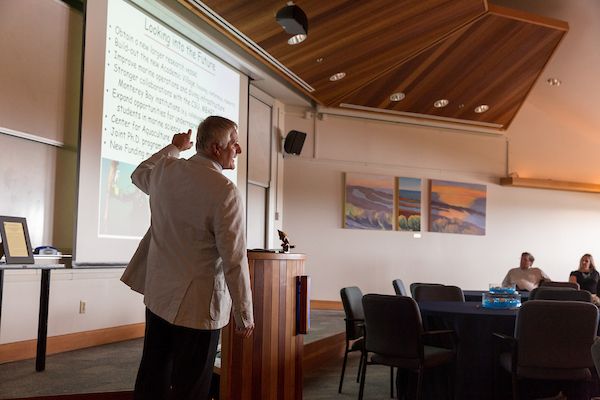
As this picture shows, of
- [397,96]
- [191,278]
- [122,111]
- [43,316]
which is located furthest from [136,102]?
[397,96]

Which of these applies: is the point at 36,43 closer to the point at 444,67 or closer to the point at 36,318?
the point at 36,318

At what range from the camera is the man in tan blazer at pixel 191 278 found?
1.85 meters

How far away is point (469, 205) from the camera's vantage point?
9297 millimetres

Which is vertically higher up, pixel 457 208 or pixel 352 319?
pixel 457 208

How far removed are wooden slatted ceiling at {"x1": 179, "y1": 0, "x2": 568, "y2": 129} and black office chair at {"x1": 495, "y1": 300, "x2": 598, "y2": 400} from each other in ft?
12.2

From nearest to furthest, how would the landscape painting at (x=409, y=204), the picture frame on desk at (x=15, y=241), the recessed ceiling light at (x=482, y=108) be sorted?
the picture frame on desk at (x=15, y=241)
the recessed ceiling light at (x=482, y=108)
the landscape painting at (x=409, y=204)

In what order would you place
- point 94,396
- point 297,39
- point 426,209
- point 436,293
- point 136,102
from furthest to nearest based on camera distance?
point 426,209 → point 297,39 → point 436,293 → point 136,102 → point 94,396

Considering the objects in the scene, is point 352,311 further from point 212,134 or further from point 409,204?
point 409,204

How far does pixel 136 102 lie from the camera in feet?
16.0

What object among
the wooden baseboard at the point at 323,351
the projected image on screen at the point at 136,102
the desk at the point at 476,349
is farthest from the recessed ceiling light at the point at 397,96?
the desk at the point at 476,349

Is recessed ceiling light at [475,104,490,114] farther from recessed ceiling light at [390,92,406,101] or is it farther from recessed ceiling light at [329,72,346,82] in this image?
recessed ceiling light at [329,72,346,82]

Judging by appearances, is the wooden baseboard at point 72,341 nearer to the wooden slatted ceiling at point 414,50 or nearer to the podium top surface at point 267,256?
the podium top surface at point 267,256

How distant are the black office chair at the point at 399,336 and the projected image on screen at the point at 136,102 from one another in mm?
2522

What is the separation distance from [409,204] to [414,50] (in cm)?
288
